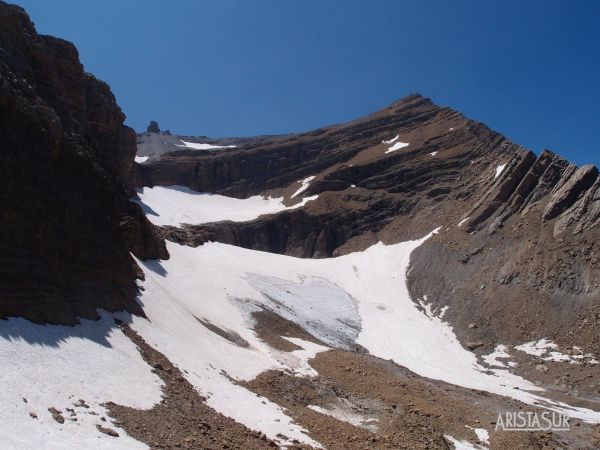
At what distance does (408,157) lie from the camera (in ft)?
259

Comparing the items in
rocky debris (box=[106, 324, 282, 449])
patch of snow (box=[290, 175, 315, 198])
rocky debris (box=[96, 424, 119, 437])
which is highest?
patch of snow (box=[290, 175, 315, 198])

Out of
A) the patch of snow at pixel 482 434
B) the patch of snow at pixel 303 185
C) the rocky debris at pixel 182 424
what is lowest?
the rocky debris at pixel 182 424

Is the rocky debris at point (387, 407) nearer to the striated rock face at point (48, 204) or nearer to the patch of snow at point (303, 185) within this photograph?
the striated rock face at point (48, 204)

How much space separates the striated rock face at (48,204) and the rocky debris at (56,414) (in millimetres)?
4187

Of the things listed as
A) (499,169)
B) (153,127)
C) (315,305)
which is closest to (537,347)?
(315,305)

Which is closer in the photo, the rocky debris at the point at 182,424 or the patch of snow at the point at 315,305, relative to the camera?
the rocky debris at the point at 182,424

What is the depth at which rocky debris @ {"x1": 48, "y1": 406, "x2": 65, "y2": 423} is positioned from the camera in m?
9.90

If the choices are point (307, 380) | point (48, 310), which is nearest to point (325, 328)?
point (307, 380)

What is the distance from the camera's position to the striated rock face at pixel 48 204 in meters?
14.9

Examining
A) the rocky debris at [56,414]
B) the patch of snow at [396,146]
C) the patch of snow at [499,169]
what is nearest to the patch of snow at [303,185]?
the patch of snow at [396,146]

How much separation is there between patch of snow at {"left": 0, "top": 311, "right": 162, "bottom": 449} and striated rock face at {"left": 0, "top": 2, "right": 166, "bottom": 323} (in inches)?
35.2

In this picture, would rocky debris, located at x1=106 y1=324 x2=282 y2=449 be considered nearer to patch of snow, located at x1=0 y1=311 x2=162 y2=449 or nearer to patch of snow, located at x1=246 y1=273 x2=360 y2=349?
patch of snow, located at x1=0 y1=311 x2=162 y2=449

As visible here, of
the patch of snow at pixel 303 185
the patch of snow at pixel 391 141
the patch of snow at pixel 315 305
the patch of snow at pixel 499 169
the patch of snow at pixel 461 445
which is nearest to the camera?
Result: the patch of snow at pixel 461 445

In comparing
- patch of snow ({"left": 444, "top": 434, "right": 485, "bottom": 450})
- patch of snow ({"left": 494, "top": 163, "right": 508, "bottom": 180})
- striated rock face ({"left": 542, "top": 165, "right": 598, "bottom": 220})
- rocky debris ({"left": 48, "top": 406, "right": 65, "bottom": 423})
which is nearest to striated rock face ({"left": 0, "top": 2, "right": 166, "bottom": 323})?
rocky debris ({"left": 48, "top": 406, "right": 65, "bottom": 423})
